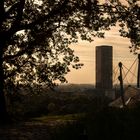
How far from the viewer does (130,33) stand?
2848 cm

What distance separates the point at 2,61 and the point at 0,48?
0.95 metres

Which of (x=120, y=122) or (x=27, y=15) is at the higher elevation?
(x=27, y=15)

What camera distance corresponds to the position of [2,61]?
28.8 meters

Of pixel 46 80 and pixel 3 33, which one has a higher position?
pixel 3 33

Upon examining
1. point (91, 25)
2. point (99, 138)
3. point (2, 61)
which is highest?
point (91, 25)

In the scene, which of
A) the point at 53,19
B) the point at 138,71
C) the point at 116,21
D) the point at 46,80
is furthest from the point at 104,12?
the point at 138,71

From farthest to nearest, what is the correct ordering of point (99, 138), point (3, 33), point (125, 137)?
point (3, 33) < point (99, 138) < point (125, 137)

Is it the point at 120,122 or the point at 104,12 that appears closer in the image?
the point at 120,122

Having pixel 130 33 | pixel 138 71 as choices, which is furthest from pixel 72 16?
pixel 138 71

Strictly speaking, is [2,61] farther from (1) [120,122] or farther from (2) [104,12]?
(1) [120,122]

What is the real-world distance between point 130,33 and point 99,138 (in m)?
14.4

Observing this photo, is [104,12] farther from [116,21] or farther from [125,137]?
[125,137]

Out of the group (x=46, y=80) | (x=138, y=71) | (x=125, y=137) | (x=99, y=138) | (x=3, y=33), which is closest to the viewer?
(x=125, y=137)

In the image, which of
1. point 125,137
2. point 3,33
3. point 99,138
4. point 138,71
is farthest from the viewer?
point 138,71
